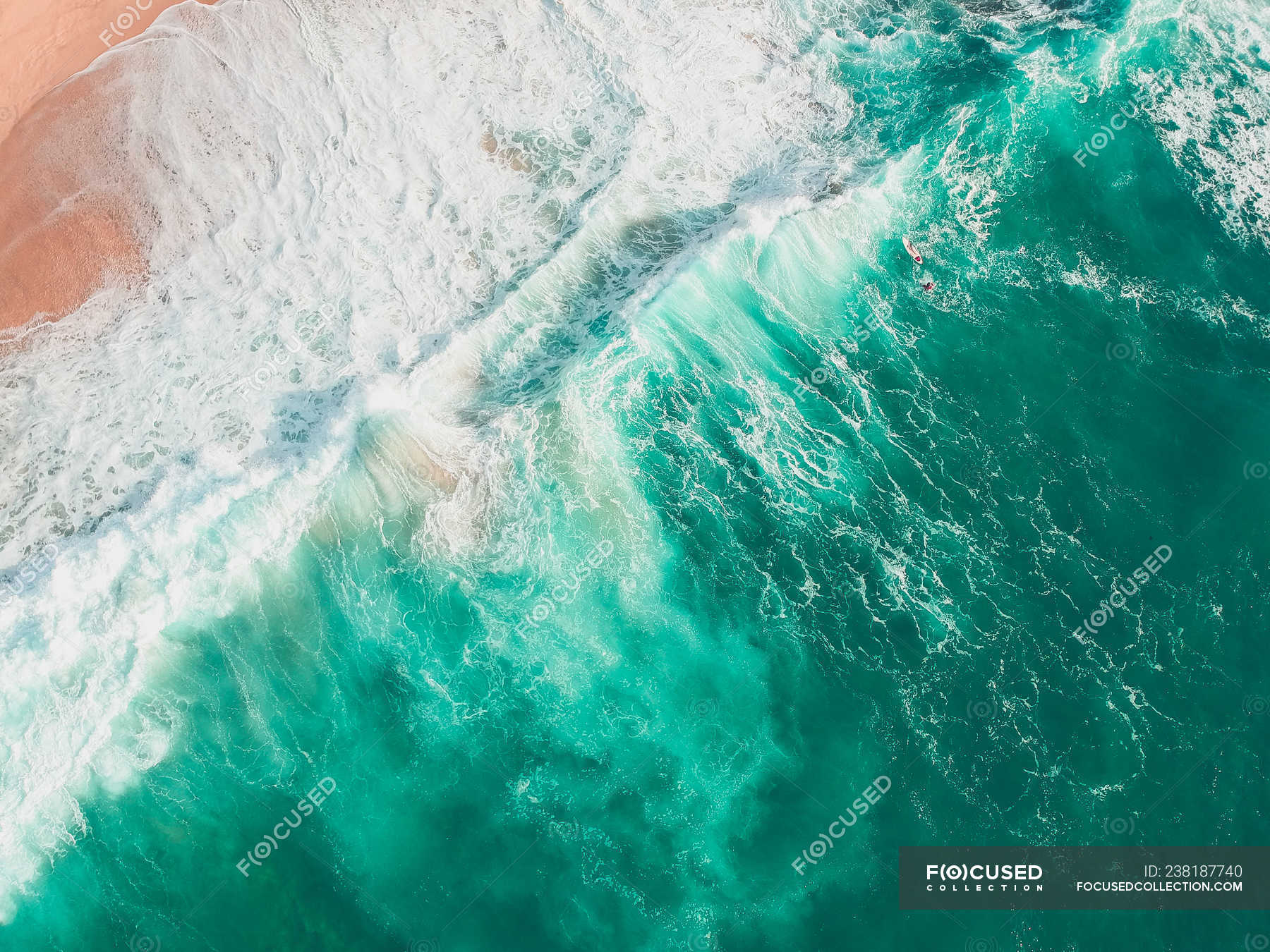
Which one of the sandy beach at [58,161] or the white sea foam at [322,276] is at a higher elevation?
the sandy beach at [58,161]

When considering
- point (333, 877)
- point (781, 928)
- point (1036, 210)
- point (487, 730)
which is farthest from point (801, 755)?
point (1036, 210)

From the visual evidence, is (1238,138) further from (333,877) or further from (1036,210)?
(333,877)
